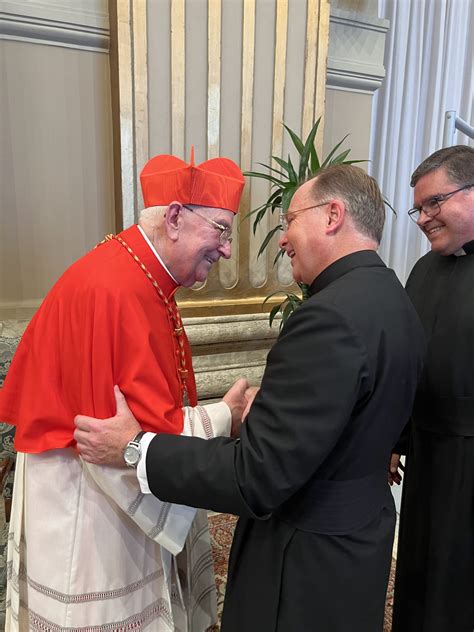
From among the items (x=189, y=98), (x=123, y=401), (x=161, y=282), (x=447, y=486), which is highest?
(x=189, y=98)

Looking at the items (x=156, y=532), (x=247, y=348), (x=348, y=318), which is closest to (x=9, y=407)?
(x=156, y=532)

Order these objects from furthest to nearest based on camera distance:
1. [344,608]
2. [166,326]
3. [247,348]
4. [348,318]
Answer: [247,348] < [166,326] < [344,608] < [348,318]

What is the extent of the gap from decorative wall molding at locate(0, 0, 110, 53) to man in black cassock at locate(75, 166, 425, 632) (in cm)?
207

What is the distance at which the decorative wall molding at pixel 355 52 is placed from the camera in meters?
3.50

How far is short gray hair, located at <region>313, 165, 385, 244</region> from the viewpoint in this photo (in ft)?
3.80

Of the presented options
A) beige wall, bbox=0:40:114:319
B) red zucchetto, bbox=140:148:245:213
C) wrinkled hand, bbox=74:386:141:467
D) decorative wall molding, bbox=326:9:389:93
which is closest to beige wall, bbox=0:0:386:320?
beige wall, bbox=0:40:114:319

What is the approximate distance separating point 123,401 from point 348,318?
23.5 inches

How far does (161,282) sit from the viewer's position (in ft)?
4.83

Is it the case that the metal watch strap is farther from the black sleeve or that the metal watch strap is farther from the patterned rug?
the patterned rug

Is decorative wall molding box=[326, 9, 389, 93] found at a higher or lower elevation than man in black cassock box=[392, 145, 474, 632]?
higher

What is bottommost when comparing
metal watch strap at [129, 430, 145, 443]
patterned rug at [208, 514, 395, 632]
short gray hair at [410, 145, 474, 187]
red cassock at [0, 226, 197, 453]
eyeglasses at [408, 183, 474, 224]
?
patterned rug at [208, 514, 395, 632]

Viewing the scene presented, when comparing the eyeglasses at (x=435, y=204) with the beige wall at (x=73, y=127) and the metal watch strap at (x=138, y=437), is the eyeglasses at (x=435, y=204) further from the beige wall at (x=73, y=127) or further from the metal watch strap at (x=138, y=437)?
the beige wall at (x=73, y=127)

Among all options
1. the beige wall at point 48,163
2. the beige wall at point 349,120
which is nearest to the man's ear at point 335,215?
the beige wall at point 48,163

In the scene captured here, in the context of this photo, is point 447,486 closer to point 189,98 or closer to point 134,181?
point 134,181
